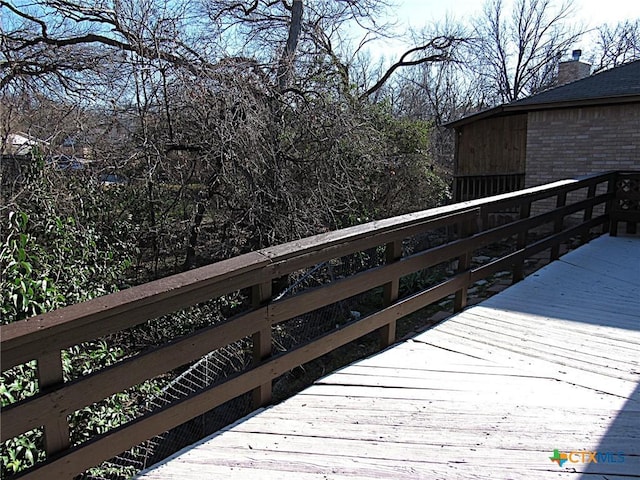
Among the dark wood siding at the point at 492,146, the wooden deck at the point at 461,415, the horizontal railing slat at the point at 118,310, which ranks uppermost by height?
the dark wood siding at the point at 492,146

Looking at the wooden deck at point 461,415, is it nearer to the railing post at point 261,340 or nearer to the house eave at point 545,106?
the railing post at point 261,340

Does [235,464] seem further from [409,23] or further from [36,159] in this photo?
[409,23]

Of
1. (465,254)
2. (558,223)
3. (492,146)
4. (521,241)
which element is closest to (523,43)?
(492,146)

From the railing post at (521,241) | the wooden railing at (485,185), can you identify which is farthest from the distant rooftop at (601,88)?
the railing post at (521,241)

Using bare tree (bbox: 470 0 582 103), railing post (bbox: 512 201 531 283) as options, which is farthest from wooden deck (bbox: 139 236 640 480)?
bare tree (bbox: 470 0 582 103)

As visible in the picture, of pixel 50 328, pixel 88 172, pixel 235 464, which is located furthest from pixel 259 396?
pixel 88 172

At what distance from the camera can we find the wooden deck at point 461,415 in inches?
78.4

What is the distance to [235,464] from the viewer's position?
1.99 m

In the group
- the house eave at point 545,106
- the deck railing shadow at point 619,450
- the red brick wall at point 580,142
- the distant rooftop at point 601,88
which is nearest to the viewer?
the deck railing shadow at point 619,450

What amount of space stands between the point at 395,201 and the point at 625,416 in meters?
8.36

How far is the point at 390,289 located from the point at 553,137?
9.23 m

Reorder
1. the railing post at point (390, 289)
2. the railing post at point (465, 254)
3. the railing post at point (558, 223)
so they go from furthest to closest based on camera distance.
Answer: the railing post at point (558, 223), the railing post at point (465, 254), the railing post at point (390, 289)

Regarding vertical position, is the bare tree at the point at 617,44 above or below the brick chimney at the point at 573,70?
above

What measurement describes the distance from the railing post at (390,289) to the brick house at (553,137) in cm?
853
